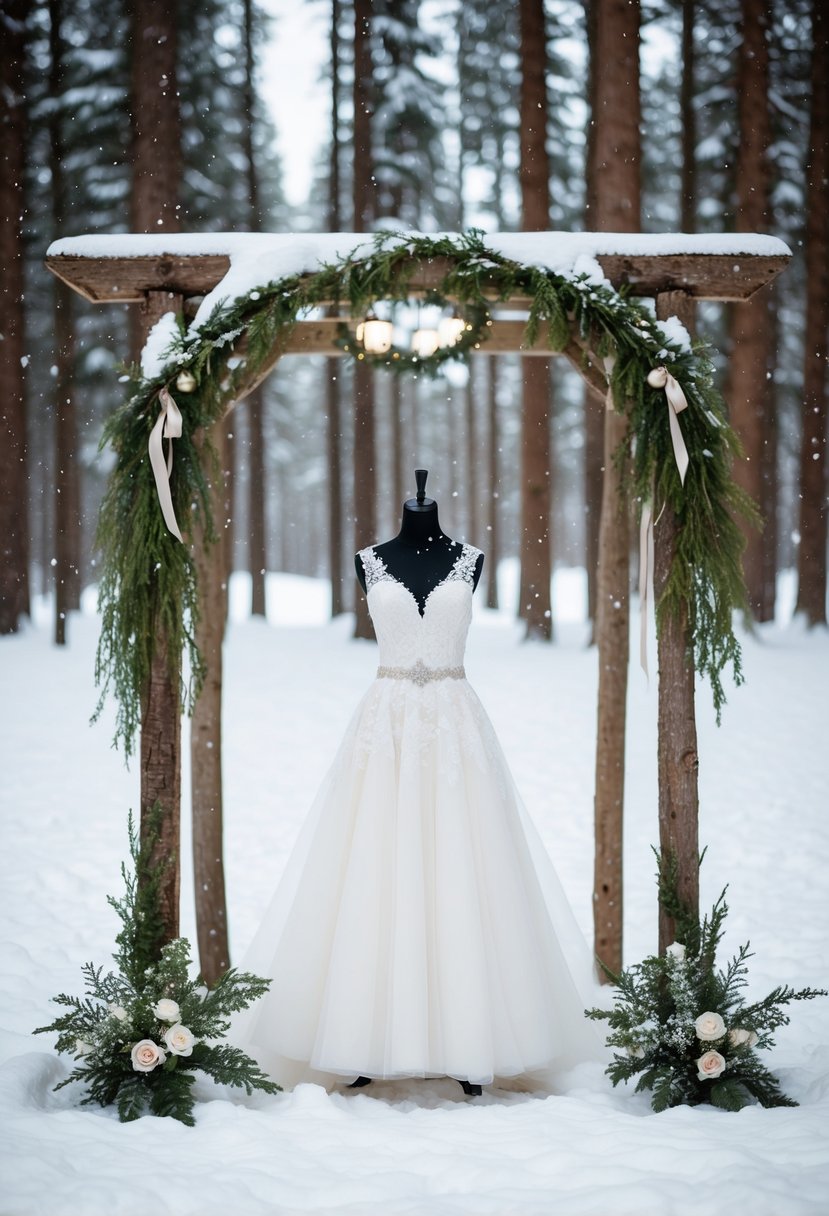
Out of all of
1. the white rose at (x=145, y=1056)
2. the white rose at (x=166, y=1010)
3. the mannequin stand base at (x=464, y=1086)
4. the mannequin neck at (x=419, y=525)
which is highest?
the mannequin neck at (x=419, y=525)

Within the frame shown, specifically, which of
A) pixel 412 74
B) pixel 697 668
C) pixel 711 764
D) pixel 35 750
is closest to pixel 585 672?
pixel 711 764

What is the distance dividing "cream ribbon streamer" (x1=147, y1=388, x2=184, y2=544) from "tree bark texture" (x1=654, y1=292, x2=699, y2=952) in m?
1.83

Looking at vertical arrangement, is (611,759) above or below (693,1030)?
above

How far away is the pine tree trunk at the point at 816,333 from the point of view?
11008 millimetres

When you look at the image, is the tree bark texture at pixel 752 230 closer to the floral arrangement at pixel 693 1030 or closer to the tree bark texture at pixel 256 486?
the tree bark texture at pixel 256 486

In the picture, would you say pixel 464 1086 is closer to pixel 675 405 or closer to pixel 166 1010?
pixel 166 1010

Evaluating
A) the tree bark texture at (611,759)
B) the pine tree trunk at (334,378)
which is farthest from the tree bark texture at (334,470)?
the tree bark texture at (611,759)

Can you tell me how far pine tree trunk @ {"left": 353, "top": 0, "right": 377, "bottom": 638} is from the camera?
35.0 ft

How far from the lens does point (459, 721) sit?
368 cm

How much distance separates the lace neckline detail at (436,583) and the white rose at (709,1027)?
1758 millimetres

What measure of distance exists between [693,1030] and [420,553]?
2.02 metres

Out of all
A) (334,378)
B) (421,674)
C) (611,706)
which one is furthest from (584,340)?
(334,378)

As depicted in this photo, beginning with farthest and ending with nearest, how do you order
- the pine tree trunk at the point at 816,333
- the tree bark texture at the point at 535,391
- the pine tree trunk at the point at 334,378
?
the pine tree trunk at the point at 334,378 → the pine tree trunk at the point at 816,333 → the tree bark texture at the point at 535,391

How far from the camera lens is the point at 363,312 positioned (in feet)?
12.0
